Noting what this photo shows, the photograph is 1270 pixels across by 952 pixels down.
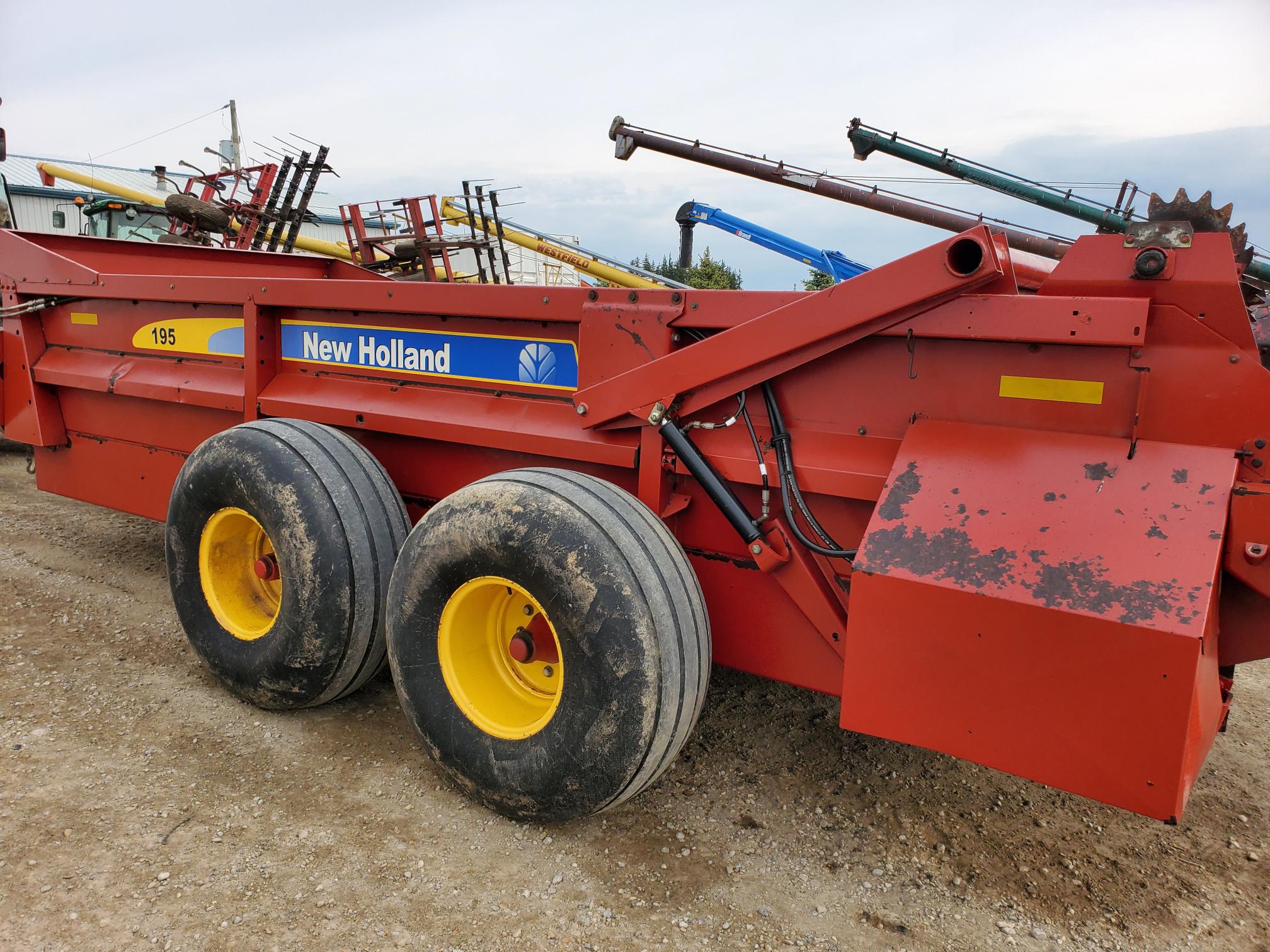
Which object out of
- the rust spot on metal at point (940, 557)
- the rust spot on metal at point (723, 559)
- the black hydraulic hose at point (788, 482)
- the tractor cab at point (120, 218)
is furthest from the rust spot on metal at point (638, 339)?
the tractor cab at point (120, 218)

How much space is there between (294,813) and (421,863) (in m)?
0.47

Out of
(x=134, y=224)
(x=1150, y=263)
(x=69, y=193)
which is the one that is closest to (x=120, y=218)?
(x=134, y=224)

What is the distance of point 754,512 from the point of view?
2.54 m

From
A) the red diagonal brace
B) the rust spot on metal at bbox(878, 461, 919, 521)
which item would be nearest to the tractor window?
the red diagonal brace

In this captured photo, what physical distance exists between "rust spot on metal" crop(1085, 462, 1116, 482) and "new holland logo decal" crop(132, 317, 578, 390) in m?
1.50

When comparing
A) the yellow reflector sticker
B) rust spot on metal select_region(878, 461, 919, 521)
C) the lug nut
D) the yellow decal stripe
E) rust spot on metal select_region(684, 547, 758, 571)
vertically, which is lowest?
rust spot on metal select_region(684, 547, 758, 571)

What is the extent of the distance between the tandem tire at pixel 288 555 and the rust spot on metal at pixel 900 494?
1.62 m

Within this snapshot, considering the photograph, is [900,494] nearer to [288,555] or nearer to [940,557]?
[940,557]

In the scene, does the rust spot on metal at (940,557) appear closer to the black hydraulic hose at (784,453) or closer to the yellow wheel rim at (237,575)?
the black hydraulic hose at (784,453)

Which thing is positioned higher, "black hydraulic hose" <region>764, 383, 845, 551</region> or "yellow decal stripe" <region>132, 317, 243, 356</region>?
"yellow decal stripe" <region>132, 317, 243, 356</region>

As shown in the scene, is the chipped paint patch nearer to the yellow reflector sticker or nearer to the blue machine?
the yellow reflector sticker

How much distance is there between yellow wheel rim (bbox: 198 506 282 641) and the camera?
3.17m

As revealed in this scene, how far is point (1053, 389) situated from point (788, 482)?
0.70 metres

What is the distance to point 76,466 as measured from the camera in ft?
14.3
